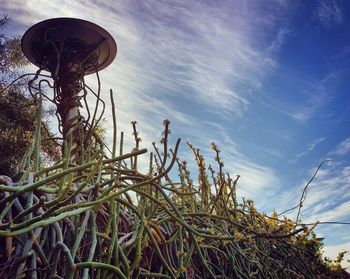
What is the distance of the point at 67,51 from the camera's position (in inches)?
105

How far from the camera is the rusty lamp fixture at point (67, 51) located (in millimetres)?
2574

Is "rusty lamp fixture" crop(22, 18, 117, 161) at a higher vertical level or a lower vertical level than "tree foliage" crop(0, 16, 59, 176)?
lower

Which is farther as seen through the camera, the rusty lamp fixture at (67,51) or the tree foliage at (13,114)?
the tree foliage at (13,114)

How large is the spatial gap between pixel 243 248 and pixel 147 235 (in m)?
0.72

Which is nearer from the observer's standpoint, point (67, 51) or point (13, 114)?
point (67, 51)

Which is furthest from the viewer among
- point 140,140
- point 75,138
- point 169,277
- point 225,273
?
point 75,138

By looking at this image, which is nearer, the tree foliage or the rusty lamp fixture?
the rusty lamp fixture

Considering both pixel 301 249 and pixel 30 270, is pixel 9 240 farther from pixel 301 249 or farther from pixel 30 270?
pixel 301 249

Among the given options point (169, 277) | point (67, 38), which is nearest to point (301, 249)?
point (169, 277)

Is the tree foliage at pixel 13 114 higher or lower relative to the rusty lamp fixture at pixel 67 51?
higher

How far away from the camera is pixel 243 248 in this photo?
1.74 meters

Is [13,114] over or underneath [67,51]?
over

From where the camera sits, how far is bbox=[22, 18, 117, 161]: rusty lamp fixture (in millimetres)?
2574

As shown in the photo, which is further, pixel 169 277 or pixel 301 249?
pixel 301 249
